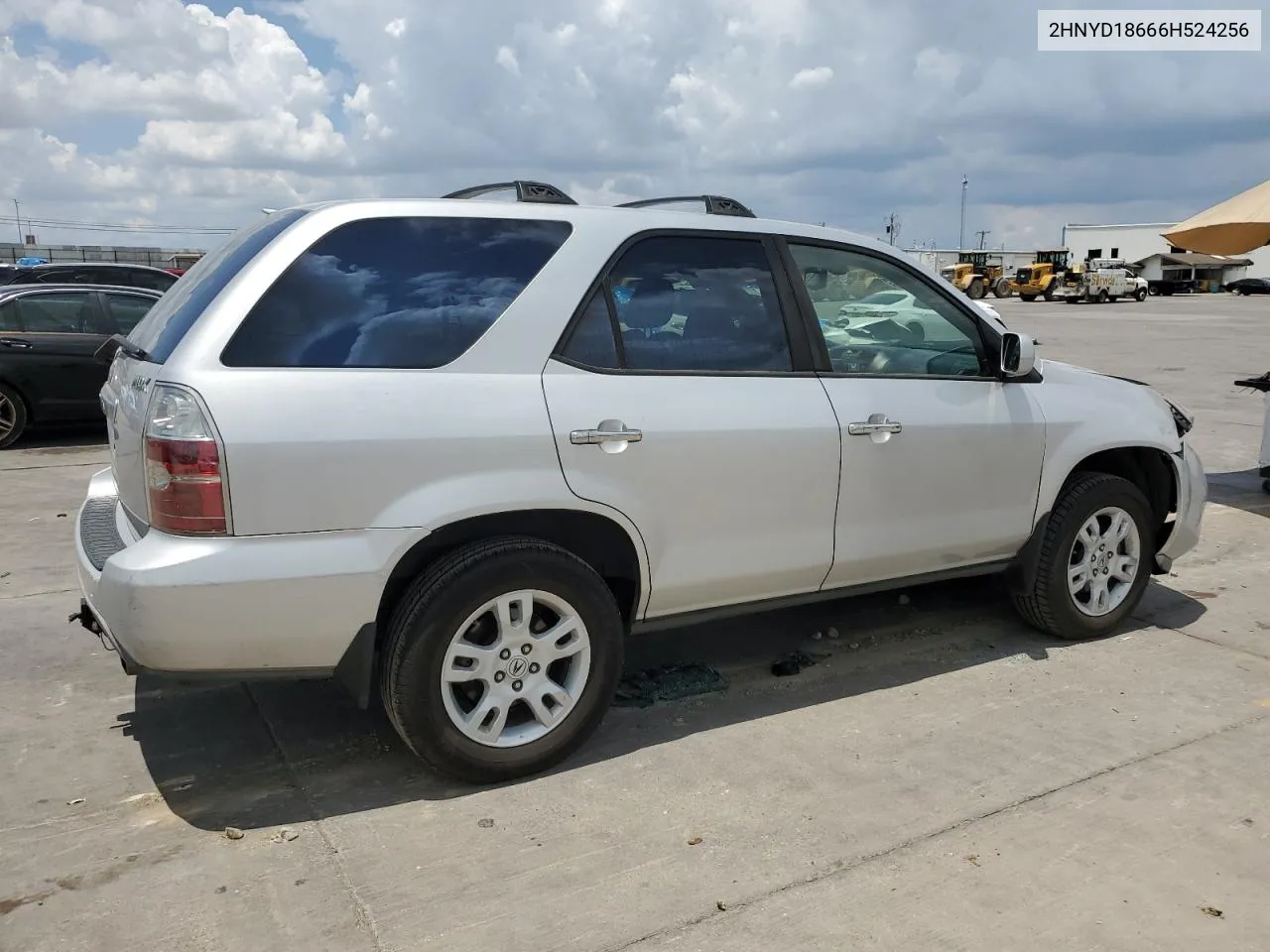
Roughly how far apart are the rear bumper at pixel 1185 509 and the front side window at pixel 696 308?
2.31m

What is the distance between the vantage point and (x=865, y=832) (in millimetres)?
3246

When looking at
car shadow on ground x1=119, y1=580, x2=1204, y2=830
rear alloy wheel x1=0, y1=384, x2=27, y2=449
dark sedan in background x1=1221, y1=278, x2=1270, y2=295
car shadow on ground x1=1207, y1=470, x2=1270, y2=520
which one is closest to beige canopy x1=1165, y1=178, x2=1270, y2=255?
car shadow on ground x1=1207, y1=470, x2=1270, y2=520

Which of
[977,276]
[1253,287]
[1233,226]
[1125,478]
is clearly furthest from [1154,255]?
[1125,478]

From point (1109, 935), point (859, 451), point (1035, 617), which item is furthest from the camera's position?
point (1035, 617)

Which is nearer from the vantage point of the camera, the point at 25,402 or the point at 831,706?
the point at 831,706

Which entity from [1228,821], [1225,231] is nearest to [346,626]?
[1228,821]

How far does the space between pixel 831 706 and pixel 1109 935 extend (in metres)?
1.55

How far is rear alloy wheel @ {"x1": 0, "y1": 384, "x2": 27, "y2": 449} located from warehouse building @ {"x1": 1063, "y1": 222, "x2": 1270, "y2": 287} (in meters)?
81.9

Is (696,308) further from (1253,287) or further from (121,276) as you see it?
(1253,287)

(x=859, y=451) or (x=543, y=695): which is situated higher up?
(x=859, y=451)

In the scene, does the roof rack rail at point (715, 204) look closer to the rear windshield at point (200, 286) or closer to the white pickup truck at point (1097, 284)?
the rear windshield at point (200, 286)

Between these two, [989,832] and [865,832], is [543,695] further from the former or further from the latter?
[989,832]

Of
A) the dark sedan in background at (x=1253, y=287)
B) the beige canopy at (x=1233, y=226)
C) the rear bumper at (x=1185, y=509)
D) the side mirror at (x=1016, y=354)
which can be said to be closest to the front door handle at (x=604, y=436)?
the side mirror at (x=1016, y=354)

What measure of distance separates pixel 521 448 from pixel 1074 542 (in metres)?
2.72
